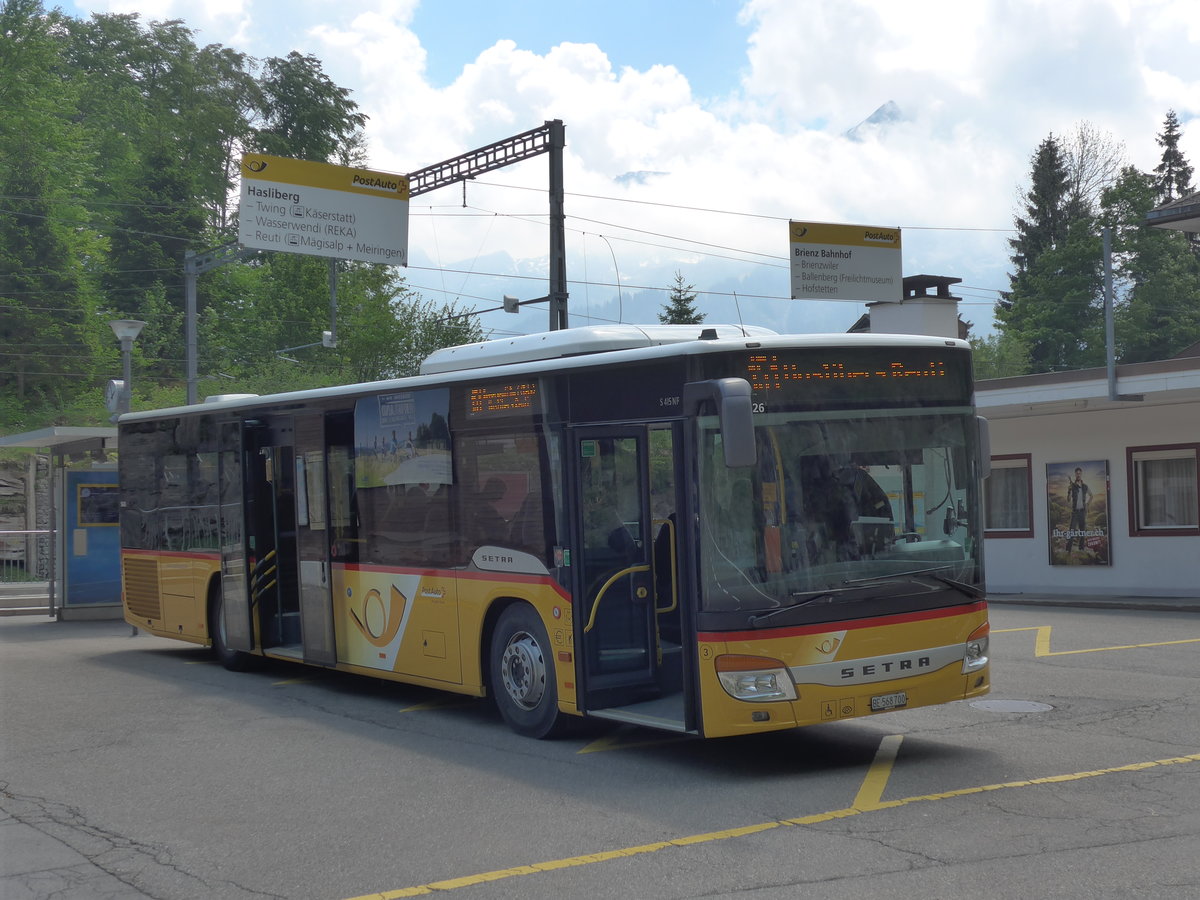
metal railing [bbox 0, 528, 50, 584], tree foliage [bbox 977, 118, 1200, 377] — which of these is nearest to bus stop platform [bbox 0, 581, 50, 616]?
metal railing [bbox 0, 528, 50, 584]

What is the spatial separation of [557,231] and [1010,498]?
10085 millimetres

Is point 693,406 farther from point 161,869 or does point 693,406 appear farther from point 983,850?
point 161,869

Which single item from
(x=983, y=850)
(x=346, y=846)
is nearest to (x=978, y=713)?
(x=983, y=850)

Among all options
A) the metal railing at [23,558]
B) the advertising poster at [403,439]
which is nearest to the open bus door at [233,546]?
the advertising poster at [403,439]

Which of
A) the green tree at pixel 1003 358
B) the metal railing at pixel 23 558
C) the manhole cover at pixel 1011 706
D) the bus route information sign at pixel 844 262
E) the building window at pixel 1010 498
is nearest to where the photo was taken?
the manhole cover at pixel 1011 706

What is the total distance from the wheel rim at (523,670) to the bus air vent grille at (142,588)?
7.25 meters

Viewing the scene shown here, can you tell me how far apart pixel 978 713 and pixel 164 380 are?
4823cm

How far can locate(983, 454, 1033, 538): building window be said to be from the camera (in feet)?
81.3

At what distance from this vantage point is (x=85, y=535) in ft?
68.1

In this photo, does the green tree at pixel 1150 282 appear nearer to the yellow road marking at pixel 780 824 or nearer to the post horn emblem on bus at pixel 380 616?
the post horn emblem on bus at pixel 380 616

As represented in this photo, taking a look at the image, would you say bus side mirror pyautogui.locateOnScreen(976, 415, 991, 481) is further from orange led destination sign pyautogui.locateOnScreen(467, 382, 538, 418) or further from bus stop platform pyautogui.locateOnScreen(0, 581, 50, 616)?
bus stop platform pyautogui.locateOnScreen(0, 581, 50, 616)

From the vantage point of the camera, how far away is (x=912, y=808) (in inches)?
283

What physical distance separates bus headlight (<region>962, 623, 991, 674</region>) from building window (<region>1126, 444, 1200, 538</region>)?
15.2 m

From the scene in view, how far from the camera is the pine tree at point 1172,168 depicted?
71625 mm
